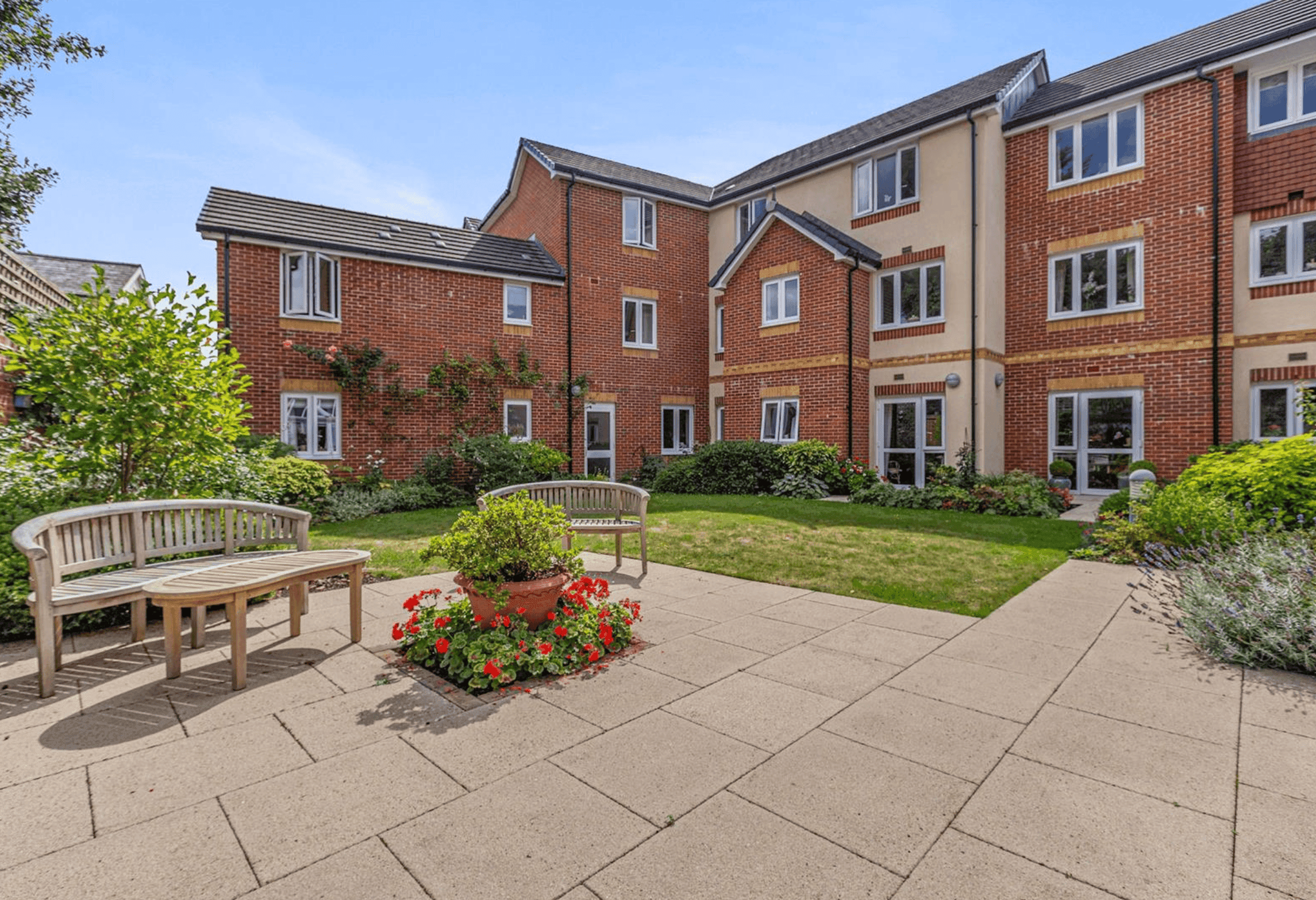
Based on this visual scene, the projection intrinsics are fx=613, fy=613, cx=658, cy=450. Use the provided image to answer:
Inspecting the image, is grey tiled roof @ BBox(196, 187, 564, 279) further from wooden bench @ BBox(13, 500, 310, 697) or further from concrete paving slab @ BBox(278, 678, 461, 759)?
concrete paving slab @ BBox(278, 678, 461, 759)

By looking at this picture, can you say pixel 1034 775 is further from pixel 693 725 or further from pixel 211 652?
pixel 211 652

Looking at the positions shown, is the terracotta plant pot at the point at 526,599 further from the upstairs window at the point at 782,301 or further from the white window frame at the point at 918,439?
the upstairs window at the point at 782,301

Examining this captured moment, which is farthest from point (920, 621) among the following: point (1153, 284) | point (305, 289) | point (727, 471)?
point (305, 289)

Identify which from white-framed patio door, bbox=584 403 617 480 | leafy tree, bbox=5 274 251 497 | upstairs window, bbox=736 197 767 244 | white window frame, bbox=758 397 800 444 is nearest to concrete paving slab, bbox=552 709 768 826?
leafy tree, bbox=5 274 251 497

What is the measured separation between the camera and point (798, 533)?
916 cm

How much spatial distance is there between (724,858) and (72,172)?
697 inches

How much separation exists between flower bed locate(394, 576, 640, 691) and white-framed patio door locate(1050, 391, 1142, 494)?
13288 millimetres

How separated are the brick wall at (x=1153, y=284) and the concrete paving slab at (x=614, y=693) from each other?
13608 millimetres

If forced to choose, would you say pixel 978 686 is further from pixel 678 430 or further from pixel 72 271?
pixel 72 271

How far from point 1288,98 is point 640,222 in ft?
47.1

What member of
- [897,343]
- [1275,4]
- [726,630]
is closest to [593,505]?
[726,630]

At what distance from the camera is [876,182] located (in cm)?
1605

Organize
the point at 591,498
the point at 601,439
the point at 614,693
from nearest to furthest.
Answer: the point at 614,693
the point at 591,498
the point at 601,439

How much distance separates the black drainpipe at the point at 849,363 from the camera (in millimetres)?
15086
